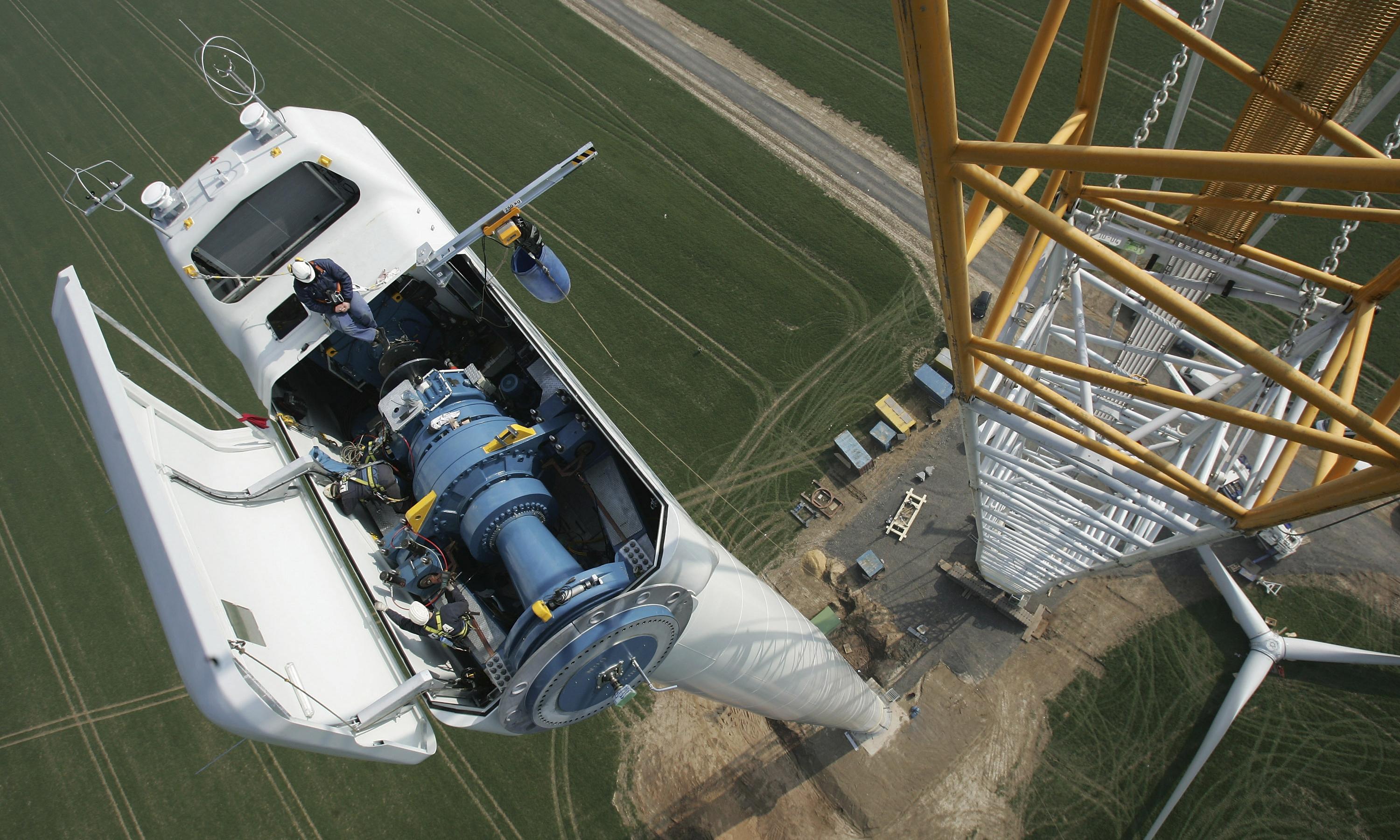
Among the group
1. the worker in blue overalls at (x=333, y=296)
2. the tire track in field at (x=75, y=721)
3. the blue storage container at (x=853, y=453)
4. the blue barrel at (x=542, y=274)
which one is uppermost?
the blue storage container at (x=853, y=453)

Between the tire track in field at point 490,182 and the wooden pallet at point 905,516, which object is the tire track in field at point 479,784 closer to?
the wooden pallet at point 905,516

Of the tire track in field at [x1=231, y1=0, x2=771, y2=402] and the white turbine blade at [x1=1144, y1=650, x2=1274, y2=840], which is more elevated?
the tire track in field at [x1=231, y1=0, x2=771, y2=402]

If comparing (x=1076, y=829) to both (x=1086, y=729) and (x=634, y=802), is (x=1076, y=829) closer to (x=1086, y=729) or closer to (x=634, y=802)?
(x=1086, y=729)

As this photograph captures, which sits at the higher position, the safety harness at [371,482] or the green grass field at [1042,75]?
the green grass field at [1042,75]

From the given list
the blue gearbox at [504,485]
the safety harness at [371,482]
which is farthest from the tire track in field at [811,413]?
the safety harness at [371,482]

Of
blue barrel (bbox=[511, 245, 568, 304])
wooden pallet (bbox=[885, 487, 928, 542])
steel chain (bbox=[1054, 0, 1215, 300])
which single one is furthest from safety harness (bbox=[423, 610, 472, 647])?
wooden pallet (bbox=[885, 487, 928, 542])

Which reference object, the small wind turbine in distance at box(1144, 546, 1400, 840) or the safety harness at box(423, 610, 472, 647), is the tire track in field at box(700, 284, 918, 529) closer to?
the small wind turbine in distance at box(1144, 546, 1400, 840)
